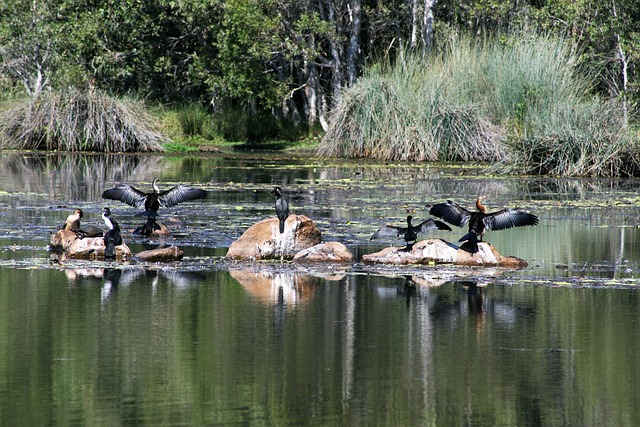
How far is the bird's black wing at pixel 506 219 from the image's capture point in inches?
476

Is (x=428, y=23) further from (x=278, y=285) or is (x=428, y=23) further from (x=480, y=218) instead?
(x=278, y=285)

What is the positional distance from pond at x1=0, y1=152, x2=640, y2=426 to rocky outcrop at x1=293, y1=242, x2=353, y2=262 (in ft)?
0.87

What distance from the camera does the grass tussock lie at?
27984 millimetres

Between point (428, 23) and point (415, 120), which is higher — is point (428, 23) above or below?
above

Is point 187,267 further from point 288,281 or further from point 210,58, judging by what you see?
point 210,58

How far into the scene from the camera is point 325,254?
1180 cm

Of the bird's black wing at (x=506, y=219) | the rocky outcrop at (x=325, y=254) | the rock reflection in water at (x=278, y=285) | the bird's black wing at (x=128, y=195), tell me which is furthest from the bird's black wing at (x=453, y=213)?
the bird's black wing at (x=128, y=195)

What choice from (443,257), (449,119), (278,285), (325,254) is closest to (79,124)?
(449,119)

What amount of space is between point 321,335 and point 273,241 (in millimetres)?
3954

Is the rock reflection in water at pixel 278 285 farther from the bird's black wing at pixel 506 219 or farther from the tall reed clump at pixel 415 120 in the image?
the tall reed clump at pixel 415 120

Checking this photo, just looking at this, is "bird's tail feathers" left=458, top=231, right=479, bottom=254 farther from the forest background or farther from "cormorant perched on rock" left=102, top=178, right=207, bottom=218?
the forest background

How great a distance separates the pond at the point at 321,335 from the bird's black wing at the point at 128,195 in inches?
16.2

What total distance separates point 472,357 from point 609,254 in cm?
546

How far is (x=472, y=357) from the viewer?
7621mm
